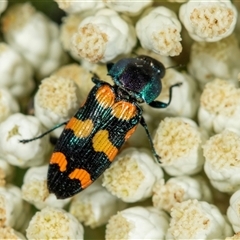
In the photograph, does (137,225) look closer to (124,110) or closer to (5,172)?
(124,110)

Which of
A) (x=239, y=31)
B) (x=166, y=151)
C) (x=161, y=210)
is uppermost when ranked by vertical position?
(x=239, y=31)

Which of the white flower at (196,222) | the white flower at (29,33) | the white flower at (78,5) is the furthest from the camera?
the white flower at (29,33)

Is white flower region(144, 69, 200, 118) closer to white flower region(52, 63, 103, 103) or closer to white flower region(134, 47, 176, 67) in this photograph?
white flower region(134, 47, 176, 67)

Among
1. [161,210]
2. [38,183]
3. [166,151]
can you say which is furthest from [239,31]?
[38,183]

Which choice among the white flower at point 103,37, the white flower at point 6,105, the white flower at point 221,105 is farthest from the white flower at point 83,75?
the white flower at point 221,105

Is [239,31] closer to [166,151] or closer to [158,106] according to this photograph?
[158,106]

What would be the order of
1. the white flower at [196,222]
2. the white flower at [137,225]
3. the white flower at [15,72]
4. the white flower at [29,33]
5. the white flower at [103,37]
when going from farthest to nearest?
the white flower at [29,33] → the white flower at [15,72] → the white flower at [103,37] → the white flower at [137,225] → the white flower at [196,222]

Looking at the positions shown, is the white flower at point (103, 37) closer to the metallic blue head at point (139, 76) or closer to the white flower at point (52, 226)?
the metallic blue head at point (139, 76)
